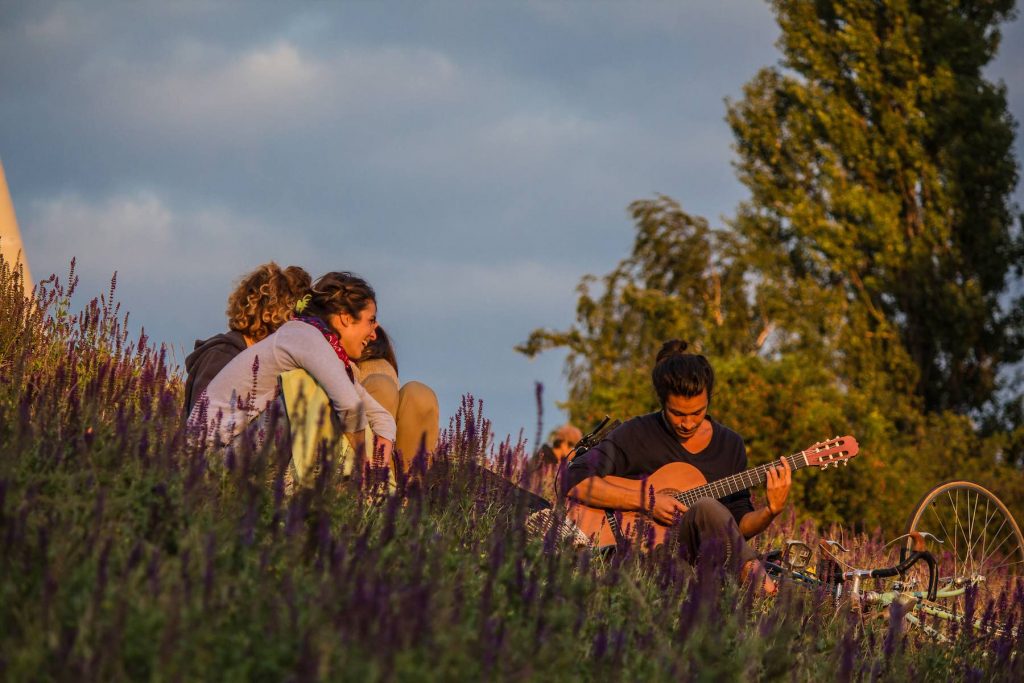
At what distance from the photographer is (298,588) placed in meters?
2.85

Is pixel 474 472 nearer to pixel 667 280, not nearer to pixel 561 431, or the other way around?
pixel 561 431

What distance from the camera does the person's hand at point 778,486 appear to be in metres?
5.07

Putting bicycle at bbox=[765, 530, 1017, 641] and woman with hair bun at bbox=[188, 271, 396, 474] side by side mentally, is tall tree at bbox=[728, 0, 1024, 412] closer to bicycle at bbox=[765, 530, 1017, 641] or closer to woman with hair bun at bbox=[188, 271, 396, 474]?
bicycle at bbox=[765, 530, 1017, 641]

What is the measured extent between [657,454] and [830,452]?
0.97m

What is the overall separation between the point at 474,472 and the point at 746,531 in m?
1.52

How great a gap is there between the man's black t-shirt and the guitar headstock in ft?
1.26

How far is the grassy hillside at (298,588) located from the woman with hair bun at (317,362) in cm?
29

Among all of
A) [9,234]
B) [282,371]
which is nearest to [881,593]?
[282,371]

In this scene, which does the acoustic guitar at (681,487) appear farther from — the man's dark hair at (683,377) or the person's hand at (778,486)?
the man's dark hair at (683,377)

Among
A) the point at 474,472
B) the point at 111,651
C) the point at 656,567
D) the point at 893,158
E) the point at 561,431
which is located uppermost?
the point at 893,158

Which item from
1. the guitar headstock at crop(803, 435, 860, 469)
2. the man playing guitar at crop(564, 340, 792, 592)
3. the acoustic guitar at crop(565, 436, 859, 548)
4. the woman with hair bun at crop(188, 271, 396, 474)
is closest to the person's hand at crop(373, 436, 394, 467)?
the woman with hair bun at crop(188, 271, 396, 474)

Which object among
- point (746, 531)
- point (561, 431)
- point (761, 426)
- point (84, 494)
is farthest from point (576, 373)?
point (84, 494)

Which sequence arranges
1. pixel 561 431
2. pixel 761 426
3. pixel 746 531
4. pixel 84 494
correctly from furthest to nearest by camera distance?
pixel 761 426 < pixel 561 431 < pixel 746 531 < pixel 84 494

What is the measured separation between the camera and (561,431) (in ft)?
34.4
